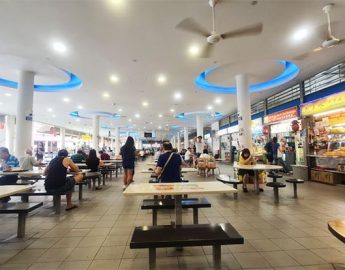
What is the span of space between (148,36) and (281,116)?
7.71 metres

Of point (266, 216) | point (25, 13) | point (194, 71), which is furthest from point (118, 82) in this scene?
point (266, 216)

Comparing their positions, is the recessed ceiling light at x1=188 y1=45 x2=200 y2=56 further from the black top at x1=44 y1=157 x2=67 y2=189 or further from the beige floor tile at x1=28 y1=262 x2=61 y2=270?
the beige floor tile at x1=28 y1=262 x2=61 y2=270

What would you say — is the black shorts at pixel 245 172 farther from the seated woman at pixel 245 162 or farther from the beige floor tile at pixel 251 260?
the beige floor tile at pixel 251 260

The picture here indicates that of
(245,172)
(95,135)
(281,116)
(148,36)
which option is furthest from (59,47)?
(95,135)

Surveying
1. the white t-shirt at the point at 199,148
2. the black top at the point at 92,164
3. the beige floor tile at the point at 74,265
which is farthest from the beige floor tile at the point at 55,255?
the white t-shirt at the point at 199,148

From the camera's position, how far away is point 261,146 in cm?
1232

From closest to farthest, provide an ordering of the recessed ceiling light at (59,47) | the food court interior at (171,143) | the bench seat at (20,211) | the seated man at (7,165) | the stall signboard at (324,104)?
1. the food court interior at (171,143)
2. the bench seat at (20,211)
3. the seated man at (7,165)
4. the recessed ceiling light at (59,47)
5. the stall signboard at (324,104)

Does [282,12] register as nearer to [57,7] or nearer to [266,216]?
[266,216]

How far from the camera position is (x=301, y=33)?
490 cm

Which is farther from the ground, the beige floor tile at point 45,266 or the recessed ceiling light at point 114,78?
the recessed ceiling light at point 114,78

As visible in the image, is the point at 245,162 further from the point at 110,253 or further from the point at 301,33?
the point at 110,253

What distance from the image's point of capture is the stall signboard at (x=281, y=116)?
9234 mm

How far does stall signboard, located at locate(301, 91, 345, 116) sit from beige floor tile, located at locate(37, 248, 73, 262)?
805cm

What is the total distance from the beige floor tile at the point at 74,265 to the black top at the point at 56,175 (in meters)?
2.22
